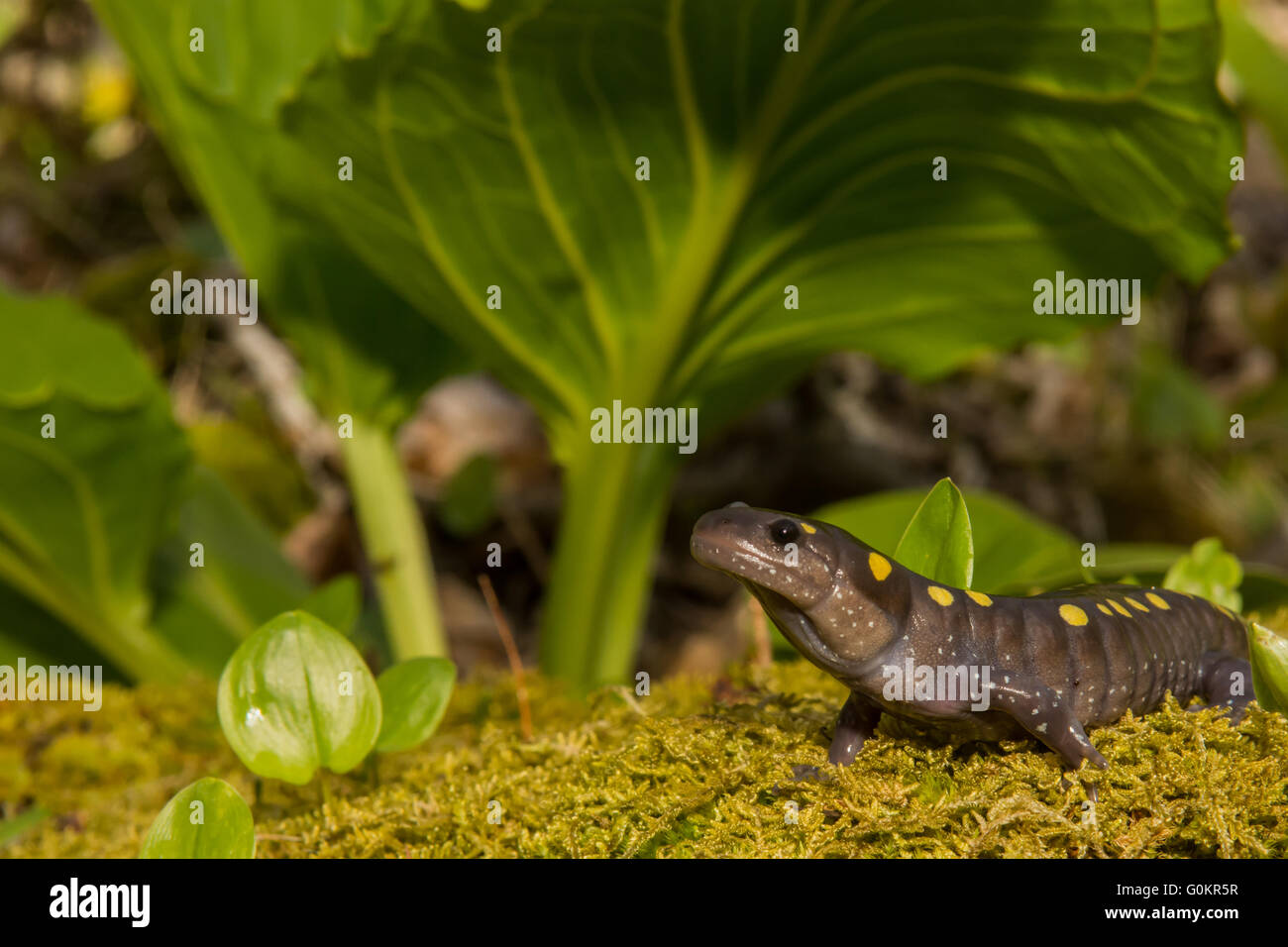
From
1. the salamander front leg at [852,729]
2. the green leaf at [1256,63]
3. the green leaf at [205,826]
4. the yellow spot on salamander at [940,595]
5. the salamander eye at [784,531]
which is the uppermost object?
the green leaf at [1256,63]

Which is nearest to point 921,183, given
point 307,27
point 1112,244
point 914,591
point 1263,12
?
point 1112,244

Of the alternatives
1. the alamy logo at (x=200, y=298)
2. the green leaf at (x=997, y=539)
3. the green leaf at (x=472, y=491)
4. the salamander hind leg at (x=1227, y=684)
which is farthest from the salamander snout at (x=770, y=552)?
the alamy logo at (x=200, y=298)

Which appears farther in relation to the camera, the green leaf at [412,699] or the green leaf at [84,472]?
the green leaf at [84,472]

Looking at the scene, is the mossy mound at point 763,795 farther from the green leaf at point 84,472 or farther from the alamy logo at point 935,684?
the green leaf at point 84,472

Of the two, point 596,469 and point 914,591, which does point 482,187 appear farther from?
point 914,591

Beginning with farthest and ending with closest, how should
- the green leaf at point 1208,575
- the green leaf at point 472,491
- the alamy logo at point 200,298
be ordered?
1. the alamy logo at point 200,298
2. the green leaf at point 472,491
3. the green leaf at point 1208,575

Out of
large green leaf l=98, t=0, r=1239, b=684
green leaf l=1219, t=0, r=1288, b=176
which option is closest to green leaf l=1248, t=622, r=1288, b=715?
large green leaf l=98, t=0, r=1239, b=684

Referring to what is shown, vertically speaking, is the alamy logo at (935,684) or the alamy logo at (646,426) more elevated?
the alamy logo at (646,426)
